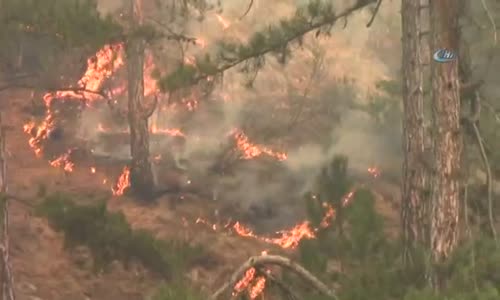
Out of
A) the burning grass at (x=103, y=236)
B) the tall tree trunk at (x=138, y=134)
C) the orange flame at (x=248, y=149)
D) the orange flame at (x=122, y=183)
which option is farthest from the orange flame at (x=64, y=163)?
the burning grass at (x=103, y=236)

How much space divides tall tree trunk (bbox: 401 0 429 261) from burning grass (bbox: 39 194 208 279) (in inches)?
95.6

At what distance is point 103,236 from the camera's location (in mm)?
7633

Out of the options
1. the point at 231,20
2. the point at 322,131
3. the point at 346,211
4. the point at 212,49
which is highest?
the point at 231,20

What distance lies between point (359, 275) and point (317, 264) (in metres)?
1.53

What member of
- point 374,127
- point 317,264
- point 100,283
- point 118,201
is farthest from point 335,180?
point 374,127

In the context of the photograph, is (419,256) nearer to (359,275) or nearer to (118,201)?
(359,275)

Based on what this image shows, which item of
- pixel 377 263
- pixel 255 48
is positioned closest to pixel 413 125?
pixel 255 48

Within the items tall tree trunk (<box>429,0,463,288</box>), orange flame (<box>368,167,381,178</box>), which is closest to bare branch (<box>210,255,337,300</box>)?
tall tree trunk (<box>429,0,463,288</box>)

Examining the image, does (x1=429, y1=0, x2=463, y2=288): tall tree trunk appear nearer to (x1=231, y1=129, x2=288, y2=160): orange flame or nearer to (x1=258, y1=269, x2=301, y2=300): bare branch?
(x1=258, y1=269, x2=301, y2=300): bare branch

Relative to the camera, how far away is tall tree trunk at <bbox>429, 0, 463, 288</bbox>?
210 inches

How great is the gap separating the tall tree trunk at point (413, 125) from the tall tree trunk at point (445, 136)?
8.09 ft

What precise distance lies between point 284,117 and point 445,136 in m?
16.9

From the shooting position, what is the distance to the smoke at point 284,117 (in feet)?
57.7

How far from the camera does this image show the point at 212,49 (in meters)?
21.7
